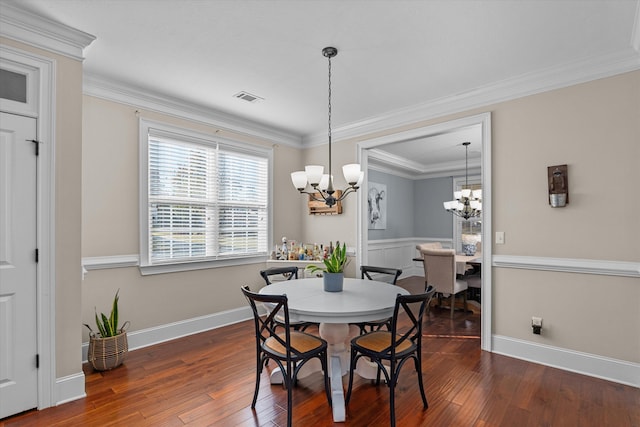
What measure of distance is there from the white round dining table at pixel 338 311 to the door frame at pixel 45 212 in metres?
1.53

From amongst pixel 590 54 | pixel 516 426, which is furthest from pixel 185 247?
pixel 590 54

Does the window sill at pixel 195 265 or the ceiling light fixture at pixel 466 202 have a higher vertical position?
the ceiling light fixture at pixel 466 202

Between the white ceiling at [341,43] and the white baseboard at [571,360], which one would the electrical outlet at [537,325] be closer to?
the white baseboard at [571,360]

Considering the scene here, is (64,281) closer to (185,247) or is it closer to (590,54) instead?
(185,247)

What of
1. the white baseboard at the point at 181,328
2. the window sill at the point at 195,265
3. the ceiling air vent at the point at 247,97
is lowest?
the white baseboard at the point at 181,328

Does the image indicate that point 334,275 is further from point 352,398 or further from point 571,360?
point 571,360

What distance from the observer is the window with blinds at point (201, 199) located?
3.52m

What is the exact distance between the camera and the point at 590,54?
2.67 metres

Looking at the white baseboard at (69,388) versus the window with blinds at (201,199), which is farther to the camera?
the window with blinds at (201,199)

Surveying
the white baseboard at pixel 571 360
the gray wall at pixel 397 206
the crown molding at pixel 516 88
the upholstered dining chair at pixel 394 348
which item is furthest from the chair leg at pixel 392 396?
the gray wall at pixel 397 206

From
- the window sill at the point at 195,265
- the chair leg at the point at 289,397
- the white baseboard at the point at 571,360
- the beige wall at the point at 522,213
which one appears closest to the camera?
the chair leg at the point at 289,397

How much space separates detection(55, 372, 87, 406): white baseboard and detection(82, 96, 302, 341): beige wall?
731 millimetres

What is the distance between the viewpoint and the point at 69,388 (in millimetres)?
2346

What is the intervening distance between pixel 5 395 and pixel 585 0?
4.51 meters
